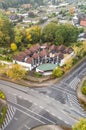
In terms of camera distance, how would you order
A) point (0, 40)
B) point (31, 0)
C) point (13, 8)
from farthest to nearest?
point (31, 0) → point (13, 8) → point (0, 40)

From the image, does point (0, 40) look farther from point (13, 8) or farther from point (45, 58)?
point (13, 8)

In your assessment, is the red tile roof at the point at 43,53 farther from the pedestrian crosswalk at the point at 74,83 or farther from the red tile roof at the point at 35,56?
the pedestrian crosswalk at the point at 74,83

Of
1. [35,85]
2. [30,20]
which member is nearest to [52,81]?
[35,85]

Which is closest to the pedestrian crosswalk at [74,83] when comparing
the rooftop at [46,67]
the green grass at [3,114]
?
the rooftop at [46,67]

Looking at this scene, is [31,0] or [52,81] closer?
[52,81]

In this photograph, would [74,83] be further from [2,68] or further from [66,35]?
[66,35]

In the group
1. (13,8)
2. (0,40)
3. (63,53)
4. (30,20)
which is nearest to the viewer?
(63,53)

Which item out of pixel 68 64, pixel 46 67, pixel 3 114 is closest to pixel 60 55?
pixel 68 64
